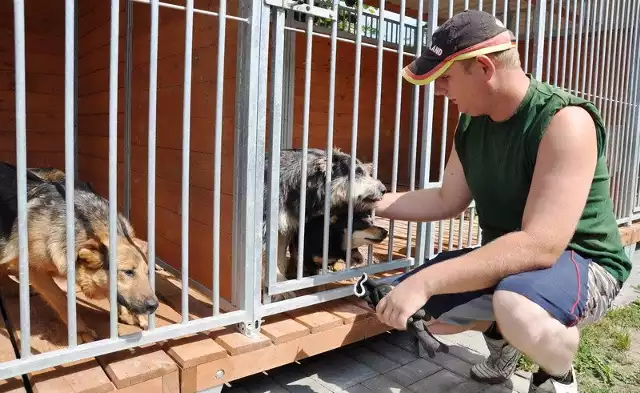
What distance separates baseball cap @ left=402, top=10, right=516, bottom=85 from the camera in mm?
2307

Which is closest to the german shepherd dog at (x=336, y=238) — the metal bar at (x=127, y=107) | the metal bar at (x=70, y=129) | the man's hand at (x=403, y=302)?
the man's hand at (x=403, y=302)

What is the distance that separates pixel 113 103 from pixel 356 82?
1.46 meters

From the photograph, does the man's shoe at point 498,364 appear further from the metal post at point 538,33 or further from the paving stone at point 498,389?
the metal post at point 538,33

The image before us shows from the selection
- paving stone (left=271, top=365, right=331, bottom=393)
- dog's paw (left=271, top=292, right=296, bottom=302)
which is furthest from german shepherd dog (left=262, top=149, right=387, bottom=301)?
paving stone (left=271, top=365, right=331, bottom=393)

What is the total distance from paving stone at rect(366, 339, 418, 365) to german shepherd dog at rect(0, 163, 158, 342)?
5.15ft

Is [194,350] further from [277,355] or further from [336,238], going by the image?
[336,238]

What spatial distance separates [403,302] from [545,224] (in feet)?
2.20

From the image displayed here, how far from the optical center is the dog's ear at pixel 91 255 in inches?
113

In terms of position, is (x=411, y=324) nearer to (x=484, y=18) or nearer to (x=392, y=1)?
(x=484, y=18)

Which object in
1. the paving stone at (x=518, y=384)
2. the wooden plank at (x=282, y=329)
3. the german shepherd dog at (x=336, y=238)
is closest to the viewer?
the wooden plank at (x=282, y=329)

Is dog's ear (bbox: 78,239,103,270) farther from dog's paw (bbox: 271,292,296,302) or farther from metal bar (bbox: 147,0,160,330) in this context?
dog's paw (bbox: 271,292,296,302)

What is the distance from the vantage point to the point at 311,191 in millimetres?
3725

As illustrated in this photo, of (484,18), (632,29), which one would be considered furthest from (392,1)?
(484,18)

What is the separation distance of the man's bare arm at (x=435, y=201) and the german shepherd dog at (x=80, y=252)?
147cm
